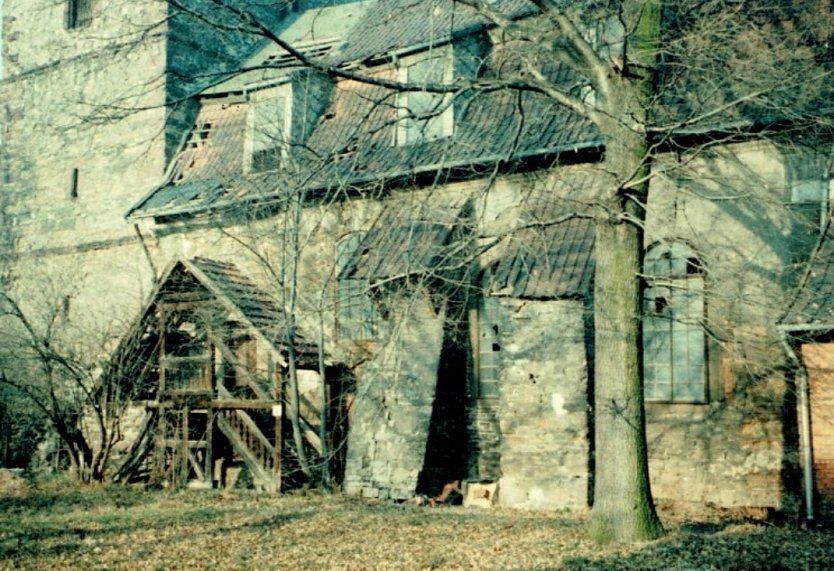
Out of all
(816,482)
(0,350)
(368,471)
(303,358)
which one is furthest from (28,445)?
(816,482)

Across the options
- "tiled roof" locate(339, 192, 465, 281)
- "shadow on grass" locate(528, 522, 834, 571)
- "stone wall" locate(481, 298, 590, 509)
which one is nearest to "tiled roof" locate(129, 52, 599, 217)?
"tiled roof" locate(339, 192, 465, 281)

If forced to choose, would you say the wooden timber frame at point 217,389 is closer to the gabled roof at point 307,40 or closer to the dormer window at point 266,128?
the dormer window at point 266,128

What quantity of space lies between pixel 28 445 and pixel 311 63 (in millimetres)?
13899

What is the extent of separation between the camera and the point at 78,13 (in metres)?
21.3

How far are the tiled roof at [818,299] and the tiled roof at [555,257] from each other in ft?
9.03

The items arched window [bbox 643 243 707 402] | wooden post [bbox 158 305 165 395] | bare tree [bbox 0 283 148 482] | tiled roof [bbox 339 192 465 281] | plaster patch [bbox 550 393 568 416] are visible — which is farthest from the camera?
wooden post [bbox 158 305 165 395]

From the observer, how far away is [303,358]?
49.5 ft

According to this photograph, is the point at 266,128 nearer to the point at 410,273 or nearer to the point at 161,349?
the point at 161,349

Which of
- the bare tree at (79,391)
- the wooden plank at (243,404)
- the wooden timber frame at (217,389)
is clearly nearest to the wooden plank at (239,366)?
the wooden timber frame at (217,389)

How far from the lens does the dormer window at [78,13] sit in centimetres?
2119

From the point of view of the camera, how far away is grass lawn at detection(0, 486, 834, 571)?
27.1ft

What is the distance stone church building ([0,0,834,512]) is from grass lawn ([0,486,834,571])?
5.47 feet

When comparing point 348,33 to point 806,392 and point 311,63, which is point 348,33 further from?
point 806,392

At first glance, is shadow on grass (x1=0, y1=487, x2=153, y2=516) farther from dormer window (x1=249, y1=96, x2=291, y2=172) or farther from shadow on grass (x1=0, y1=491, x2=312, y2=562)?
dormer window (x1=249, y1=96, x2=291, y2=172)
